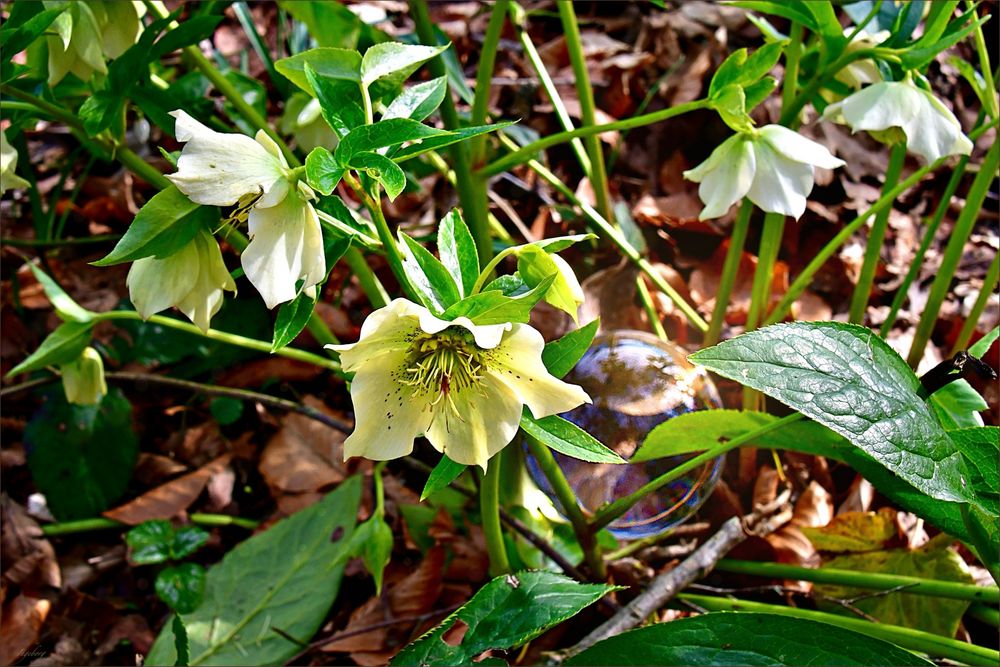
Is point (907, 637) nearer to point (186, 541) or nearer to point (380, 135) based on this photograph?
point (380, 135)

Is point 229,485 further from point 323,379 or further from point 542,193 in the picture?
point 542,193

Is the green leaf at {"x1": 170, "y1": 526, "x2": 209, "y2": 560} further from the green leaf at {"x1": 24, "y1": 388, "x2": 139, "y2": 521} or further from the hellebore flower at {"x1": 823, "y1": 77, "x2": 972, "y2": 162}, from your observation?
the hellebore flower at {"x1": 823, "y1": 77, "x2": 972, "y2": 162}

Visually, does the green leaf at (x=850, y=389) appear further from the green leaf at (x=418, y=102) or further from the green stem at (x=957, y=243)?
the green stem at (x=957, y=243)

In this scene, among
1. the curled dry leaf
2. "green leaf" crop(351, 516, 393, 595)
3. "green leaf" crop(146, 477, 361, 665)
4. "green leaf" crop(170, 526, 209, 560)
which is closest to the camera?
"green leaf" crop(351, 516, 393, 595)

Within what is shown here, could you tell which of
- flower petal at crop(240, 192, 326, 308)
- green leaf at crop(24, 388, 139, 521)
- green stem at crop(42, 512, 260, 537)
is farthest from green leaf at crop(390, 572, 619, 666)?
green leaf at crop(24, 388, 139, 521)

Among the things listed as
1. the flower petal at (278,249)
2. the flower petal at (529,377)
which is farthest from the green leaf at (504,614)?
the flower petal at (278,249)

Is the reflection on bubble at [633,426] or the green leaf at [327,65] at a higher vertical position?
the green leaf at [327,65]

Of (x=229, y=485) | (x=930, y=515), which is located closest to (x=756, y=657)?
(x=930, y=515)
